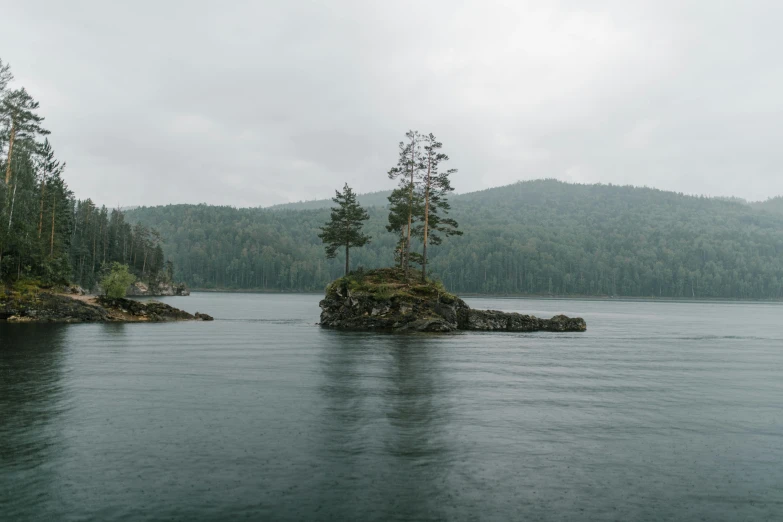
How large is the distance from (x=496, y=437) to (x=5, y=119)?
78692mm

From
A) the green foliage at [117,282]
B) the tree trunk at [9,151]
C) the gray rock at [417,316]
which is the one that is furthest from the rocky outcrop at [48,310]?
the gray rock at [417,316]

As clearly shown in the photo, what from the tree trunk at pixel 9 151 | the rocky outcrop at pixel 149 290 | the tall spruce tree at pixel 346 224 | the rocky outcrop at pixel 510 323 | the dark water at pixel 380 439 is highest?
the tree trunk at pixel 9 151

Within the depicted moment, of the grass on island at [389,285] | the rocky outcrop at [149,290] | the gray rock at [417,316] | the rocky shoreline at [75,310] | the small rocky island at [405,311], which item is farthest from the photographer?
the rocky outcrop at [149,290]

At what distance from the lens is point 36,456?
15.9 meters

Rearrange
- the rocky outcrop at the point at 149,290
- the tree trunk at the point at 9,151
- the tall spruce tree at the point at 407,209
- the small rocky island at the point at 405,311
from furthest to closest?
the rocky outcrop at the point at 149,290
the tall spruce tree at the point at 407,209
the tree trunk at the point at 9,151
the small rocky island at the point at 405,311

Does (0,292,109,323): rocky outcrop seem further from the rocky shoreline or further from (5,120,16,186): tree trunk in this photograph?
(5,120,16,186): tree trunk

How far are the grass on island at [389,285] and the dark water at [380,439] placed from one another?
2777 cm


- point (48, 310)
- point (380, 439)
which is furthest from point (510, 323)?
point (48, 310)

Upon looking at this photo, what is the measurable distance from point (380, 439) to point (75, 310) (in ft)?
215

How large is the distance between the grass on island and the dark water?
1093 inches

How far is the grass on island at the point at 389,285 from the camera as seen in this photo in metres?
66.1

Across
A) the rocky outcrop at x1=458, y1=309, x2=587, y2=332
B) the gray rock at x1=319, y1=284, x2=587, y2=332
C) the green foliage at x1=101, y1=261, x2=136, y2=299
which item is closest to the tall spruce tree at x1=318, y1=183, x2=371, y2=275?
the gray rock at x1=319, y1=284, x2=587, y2=332

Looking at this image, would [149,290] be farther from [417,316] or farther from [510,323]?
[510,323]

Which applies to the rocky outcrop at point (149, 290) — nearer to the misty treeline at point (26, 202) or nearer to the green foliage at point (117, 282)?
the misty treeline at point (26, 202)
